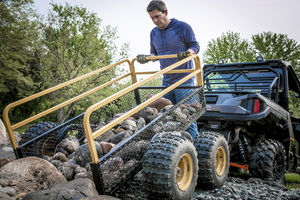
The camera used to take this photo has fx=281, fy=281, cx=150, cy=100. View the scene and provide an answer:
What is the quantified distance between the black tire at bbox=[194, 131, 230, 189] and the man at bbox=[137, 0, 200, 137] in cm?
68

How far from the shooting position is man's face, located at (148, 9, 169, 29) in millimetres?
4027

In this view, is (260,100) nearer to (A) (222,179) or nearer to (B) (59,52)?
(A) (222,179)

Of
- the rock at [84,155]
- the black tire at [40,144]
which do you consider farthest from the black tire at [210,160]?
the black tire at [40,144]

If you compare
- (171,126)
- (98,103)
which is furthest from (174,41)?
→ (98,103)

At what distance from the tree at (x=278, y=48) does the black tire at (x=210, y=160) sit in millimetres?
22685

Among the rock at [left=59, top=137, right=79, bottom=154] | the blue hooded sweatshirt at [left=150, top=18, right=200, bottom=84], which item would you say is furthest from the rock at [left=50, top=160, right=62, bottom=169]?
the blue hooded sweatshirt at [left=150, top=18, right=200, bottom=84]

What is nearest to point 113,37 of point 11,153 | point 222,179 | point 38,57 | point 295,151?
point 38,57

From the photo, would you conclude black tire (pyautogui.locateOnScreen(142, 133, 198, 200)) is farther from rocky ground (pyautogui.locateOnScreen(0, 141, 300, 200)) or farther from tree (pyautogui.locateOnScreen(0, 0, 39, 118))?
tree (pyautogui.locateOnScreen(0, 0, 39, 118))

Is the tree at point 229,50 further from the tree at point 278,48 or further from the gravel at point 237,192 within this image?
the gravel at point 237,192

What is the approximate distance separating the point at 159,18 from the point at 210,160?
2.18 metres

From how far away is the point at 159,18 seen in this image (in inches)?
161

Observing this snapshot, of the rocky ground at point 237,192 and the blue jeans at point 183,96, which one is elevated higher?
the blue jeans at point 183,96

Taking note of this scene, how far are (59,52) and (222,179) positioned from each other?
16.6 m

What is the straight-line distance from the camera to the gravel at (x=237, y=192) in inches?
116
